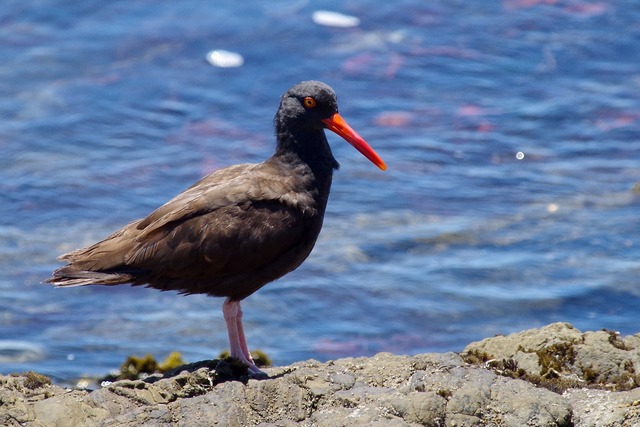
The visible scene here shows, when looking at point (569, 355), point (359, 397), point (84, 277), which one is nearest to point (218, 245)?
point (84, 277)

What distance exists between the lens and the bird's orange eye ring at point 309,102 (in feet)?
22.9

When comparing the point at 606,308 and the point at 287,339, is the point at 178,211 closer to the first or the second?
the point at 287,339

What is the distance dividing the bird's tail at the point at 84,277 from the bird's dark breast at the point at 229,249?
110 mm

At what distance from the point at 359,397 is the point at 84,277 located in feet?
6.46

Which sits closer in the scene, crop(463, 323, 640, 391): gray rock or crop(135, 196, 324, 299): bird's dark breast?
crop(463, 323, 640, 391): gray rock

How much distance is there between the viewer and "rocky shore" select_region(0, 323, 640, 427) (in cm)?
491

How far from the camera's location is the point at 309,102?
22.9ft

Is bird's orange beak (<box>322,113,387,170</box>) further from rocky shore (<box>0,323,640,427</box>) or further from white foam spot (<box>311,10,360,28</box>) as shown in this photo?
white foam spot (<box>311,10,360,28</box>)

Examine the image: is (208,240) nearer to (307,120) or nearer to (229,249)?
(229,249)

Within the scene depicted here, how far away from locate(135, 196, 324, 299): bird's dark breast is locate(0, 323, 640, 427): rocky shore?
735 millimetres

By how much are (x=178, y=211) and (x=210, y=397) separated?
63.4 inches

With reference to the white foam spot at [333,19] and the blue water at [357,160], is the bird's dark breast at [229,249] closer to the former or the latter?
the blue water at [357,160]

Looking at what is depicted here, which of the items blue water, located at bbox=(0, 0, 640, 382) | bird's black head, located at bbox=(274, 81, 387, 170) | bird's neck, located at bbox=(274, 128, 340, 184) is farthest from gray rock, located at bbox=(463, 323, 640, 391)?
blue water, located at bbox=(0, 0, 640, 382)

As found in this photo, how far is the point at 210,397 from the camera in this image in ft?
16.5
